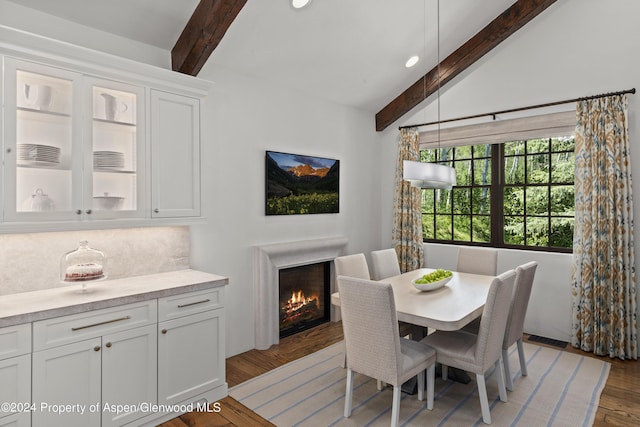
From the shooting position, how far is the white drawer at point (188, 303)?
260 cm

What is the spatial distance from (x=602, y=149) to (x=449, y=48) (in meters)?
1.93

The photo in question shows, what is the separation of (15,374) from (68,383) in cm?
27

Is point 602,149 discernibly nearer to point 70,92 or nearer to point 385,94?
point 385,94

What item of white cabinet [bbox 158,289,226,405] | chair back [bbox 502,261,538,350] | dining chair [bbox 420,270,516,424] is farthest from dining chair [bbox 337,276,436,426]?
white cabinet [bbox 158,289,226,405]

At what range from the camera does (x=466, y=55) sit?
14.1 feet

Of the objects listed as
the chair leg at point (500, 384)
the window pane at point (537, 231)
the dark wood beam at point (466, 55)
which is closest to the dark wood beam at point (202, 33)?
the dark wood beam at point (466, 55)

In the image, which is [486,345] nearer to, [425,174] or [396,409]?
[396,409]

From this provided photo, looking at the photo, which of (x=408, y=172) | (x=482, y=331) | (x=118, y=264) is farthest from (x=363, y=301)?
(x=118, y=264)

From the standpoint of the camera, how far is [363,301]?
240cm

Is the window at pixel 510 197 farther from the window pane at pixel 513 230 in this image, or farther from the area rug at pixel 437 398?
the area rug at pixel 437 398

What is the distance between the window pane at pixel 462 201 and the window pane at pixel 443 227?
0.54ft

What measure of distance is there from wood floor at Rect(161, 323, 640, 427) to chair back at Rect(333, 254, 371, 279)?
38.7 inches

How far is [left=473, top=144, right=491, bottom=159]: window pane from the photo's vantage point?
15.5 ft

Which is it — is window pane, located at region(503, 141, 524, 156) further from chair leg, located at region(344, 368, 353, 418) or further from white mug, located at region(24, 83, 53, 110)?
white mug, located at region(24, 83, 53, 110)
